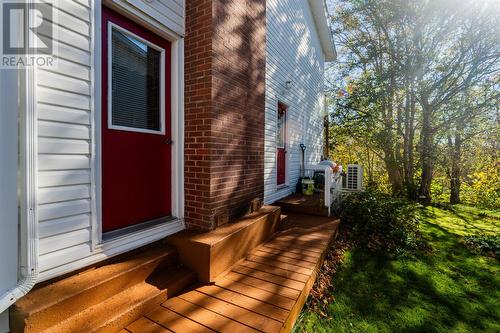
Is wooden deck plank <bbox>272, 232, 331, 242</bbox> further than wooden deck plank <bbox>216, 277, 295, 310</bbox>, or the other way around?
wooden deck plank <bbox>272, 232, 331, 242</bbox>

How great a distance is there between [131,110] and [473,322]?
4301 millimetres

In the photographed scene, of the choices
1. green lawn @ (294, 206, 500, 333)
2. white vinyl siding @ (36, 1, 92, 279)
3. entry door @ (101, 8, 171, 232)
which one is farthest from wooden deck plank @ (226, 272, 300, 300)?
white vinyl siding @ (36, 1, 92, 279)

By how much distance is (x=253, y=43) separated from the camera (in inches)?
161

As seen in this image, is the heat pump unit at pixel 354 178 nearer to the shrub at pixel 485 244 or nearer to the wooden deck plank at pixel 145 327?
the shrub at pixel 485 244

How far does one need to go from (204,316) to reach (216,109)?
84.9 inches

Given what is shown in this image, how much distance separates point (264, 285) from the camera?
2.65m

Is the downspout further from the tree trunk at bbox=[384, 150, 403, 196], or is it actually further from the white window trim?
the tree trunk at bbox=[384, 150, 403, 196]

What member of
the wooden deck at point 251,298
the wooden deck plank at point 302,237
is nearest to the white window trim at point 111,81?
the wooden deck at point 251,298

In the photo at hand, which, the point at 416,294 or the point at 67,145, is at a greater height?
the point at 67,145

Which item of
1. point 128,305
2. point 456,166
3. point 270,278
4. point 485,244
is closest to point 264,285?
point 270,278

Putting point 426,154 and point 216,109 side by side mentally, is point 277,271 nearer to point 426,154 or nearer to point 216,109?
point 216,109

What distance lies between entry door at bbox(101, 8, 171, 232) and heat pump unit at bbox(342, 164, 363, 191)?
596 centimetres

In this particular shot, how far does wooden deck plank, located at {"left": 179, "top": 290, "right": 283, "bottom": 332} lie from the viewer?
2035 millimetres

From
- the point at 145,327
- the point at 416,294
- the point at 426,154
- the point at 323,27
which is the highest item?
the point at 323,27
